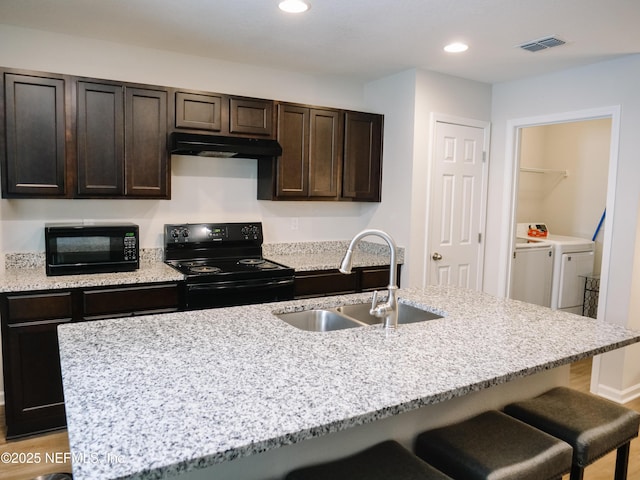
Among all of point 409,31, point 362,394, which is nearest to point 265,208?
point 409,31

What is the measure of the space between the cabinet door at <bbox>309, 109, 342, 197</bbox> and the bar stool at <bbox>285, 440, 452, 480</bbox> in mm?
2702

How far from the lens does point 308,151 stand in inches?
153

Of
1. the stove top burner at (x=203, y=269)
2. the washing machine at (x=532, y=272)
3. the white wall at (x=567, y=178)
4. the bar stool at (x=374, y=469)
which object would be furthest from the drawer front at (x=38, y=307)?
the white wall at (x=567, y=178)

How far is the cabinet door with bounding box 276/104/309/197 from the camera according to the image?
12.4 ft

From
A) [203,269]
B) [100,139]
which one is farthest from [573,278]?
[100,139]

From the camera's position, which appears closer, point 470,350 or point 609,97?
point 470,350

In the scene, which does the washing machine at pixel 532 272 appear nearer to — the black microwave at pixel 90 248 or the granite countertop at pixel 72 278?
the granite countertop at pixel 72 278

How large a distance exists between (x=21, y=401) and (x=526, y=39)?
3.82 m

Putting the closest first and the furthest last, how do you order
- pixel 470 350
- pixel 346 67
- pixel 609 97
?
pixel 470 350 < pixel 609 97 < pixel 346 67

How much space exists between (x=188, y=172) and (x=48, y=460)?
214 centimetres

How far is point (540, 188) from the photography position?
570 centimetres

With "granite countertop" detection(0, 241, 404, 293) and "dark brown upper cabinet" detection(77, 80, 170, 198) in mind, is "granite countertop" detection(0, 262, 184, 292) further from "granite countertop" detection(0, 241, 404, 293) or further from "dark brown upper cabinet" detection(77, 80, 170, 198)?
"dark brown upper cabinet" detection(77, 80, 170, 198)

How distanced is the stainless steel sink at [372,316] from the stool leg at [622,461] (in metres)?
0.95

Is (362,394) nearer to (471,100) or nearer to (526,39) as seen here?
(526,39)
